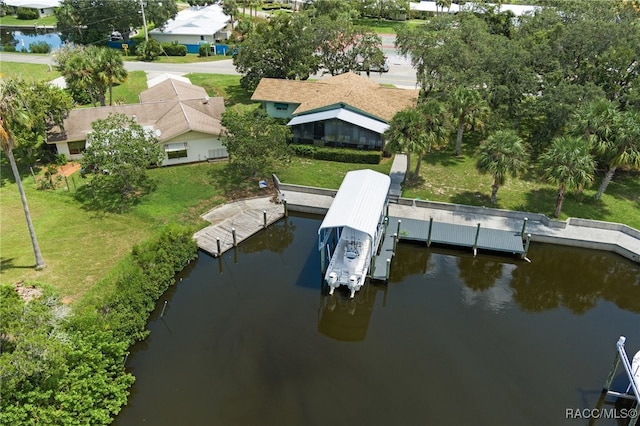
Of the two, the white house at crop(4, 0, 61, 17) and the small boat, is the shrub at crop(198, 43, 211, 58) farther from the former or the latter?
the small boat

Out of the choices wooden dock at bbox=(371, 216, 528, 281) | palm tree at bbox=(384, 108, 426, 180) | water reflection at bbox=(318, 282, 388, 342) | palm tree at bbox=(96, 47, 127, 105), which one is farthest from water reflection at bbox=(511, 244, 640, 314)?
palm tree at bbox=(96, 47, 127, 105)

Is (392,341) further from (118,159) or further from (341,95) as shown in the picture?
(341,95)

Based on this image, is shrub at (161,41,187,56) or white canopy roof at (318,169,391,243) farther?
shrub at (161,41,187,56)

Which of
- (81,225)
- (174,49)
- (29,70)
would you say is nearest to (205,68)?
(174,49)

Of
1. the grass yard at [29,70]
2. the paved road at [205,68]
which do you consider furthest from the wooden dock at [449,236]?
the grass yard at [29,70]

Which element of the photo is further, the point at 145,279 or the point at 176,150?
the point at 176,150
